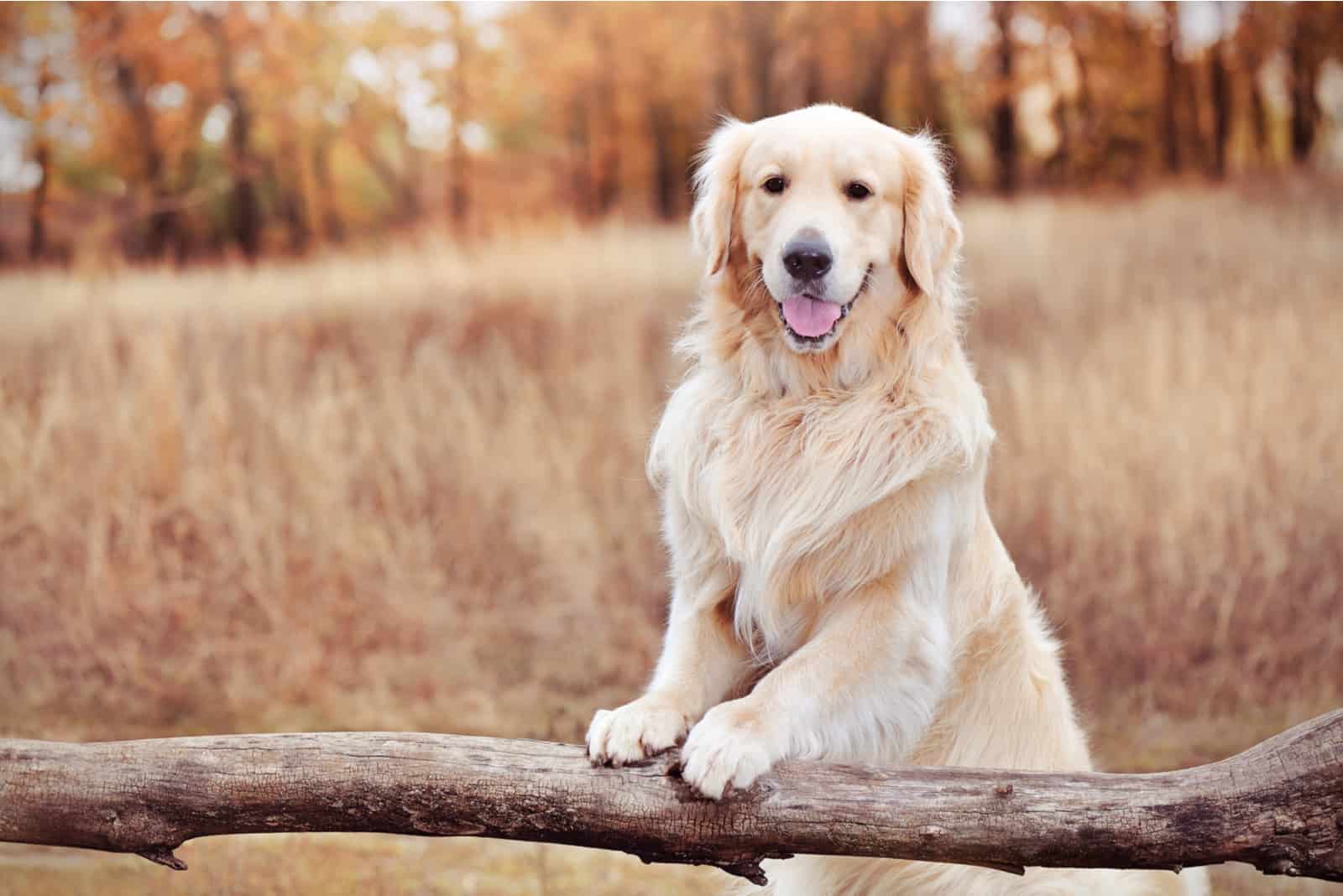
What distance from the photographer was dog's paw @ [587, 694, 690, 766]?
1928 mm

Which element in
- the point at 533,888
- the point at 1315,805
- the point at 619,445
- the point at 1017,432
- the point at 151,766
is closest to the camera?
the point at 1315,805

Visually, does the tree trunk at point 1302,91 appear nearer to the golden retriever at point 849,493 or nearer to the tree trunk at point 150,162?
the golden retriever at point 849,493

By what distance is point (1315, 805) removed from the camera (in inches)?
70.9

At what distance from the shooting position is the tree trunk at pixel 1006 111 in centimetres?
632

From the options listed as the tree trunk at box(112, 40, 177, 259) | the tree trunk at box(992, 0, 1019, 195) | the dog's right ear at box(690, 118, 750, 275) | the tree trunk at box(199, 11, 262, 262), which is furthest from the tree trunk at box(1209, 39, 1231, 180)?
the tree trunk at box(112, 40, 177, 259)

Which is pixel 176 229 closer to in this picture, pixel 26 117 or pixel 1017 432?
pixel 26 117

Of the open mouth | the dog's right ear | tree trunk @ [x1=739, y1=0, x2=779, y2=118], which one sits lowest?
the open mouth

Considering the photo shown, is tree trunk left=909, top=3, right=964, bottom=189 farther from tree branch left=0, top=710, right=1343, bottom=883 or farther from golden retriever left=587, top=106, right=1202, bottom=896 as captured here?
tree branch left=0, top=710, right=1343, bottom=883

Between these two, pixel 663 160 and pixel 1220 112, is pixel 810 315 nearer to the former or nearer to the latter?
pixel 663 160

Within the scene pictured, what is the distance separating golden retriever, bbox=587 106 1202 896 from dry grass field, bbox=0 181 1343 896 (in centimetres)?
216

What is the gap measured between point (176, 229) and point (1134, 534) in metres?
4.69

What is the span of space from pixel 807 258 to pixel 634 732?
866mm

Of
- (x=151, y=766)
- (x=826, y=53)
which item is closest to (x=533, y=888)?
(x=151, y=766)

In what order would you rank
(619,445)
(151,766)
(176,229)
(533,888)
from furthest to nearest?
(176,229) → (619,445) → (533,888) → (151,766)
